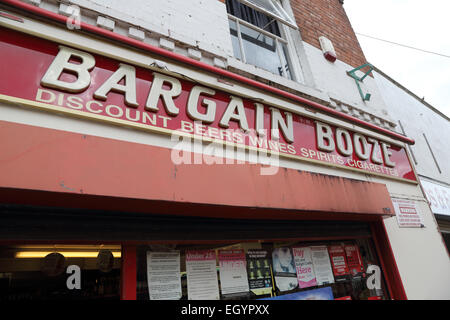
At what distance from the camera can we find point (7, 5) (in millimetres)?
2162

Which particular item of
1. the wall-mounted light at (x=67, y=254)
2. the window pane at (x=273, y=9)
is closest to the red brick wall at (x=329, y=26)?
the window pane at (x=273, y=9)

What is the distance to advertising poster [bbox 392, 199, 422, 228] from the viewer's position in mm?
4359

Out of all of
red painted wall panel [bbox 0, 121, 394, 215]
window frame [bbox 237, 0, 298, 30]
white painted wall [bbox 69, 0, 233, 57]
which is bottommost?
red painted wall panel [bbox 0, 121, 394, 215]

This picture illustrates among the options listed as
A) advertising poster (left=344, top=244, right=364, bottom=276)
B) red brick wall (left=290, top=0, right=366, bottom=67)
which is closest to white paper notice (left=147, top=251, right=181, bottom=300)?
advertising poster (left=344, top=244, right=364, bottom=276)

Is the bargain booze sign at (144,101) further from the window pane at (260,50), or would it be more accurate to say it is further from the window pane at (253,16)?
the window pane at (253,16)

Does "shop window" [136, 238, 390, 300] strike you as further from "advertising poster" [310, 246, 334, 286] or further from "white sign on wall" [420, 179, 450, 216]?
"white sign on wall" [420, 179, 450, 216]

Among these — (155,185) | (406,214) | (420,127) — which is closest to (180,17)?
(155,185)

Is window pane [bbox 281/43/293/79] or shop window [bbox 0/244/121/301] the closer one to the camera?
shop window [bbox 0/244/121/301]

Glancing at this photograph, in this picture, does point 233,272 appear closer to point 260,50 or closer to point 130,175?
point 130,175

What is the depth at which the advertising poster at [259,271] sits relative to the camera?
295 cm

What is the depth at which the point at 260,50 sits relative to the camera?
4742mm

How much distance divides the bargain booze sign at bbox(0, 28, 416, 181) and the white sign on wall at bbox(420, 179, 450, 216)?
3095mm

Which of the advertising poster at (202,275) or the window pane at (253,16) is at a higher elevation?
the window pane at (253,16)
